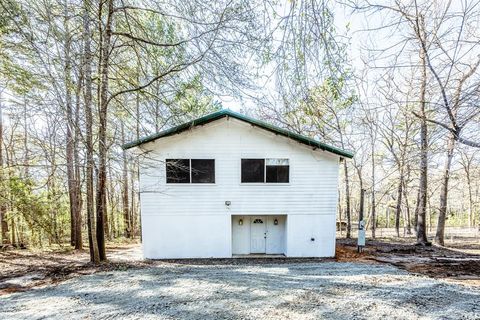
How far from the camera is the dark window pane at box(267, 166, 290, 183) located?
10008 millimetres

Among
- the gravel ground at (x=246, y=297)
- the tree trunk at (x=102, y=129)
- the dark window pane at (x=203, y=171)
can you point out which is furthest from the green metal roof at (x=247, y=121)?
the gravel ground at (x=246, y=297)

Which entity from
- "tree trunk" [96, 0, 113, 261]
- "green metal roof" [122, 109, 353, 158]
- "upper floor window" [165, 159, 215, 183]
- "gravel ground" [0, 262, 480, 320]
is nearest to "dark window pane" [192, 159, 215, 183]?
"upper floor window" [165, 159, 215, 183]

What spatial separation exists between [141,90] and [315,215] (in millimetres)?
7332

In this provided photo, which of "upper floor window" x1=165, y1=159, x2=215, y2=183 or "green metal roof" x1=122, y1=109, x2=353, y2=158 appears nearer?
"green metal roof" x1=122, y1=109, x2=353, y2=158

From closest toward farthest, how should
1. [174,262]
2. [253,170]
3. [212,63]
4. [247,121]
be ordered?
1. [212,63]
2. [174,262]
3. [247,121]
4. [253,170]

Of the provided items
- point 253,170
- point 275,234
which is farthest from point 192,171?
point 275,234

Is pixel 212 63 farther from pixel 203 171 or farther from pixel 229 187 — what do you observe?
pixel 229 187

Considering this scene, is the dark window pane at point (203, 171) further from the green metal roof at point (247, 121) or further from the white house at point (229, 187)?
the green metal roof at point (247, 121)

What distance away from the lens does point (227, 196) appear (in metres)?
9.84

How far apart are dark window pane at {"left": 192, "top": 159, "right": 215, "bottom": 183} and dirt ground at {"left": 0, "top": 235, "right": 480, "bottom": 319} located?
2.86 metres

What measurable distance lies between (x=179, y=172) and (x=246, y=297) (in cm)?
570

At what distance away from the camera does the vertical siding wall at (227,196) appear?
9648mm

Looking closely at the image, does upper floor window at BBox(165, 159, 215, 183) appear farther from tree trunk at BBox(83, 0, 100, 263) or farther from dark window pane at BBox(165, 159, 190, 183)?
tree trunk at BBox(83, 0, 100, 263)

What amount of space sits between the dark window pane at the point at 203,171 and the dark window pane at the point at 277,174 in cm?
212
